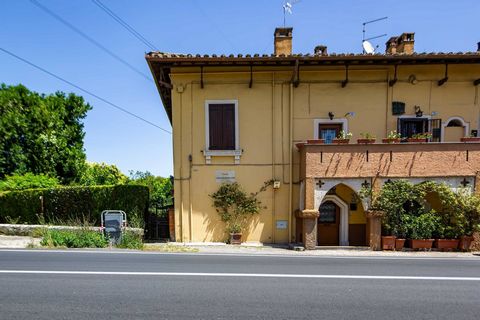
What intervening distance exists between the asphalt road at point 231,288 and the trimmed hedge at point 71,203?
4.16 metres

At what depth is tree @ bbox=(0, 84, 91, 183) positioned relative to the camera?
53.3ft

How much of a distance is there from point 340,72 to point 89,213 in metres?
10.8

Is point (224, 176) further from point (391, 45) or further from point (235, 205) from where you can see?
point (391, 45)

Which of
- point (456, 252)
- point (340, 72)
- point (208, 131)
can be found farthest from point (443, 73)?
point (208, 131)

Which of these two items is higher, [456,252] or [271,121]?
[271,121]

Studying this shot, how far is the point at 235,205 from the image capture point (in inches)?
432

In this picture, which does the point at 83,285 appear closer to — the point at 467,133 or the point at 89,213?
the point at 89,213

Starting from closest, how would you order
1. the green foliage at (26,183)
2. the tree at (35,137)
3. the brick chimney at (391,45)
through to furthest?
the green foliage at (26,183) < the brick chimney at (391,45) < the tree at (35,137)

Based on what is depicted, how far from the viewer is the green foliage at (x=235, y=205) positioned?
1090 cm

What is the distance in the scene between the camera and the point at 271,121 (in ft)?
36.5

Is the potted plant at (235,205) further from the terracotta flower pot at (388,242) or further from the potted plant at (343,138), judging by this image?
the terracotta flower pot at (388,242)

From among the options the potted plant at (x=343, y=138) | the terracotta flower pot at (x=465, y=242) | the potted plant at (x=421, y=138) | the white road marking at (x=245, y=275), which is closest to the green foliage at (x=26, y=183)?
the white road marking at (x=245, y=275)

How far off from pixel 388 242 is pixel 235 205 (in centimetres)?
510

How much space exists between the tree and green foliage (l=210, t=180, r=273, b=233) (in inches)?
416
